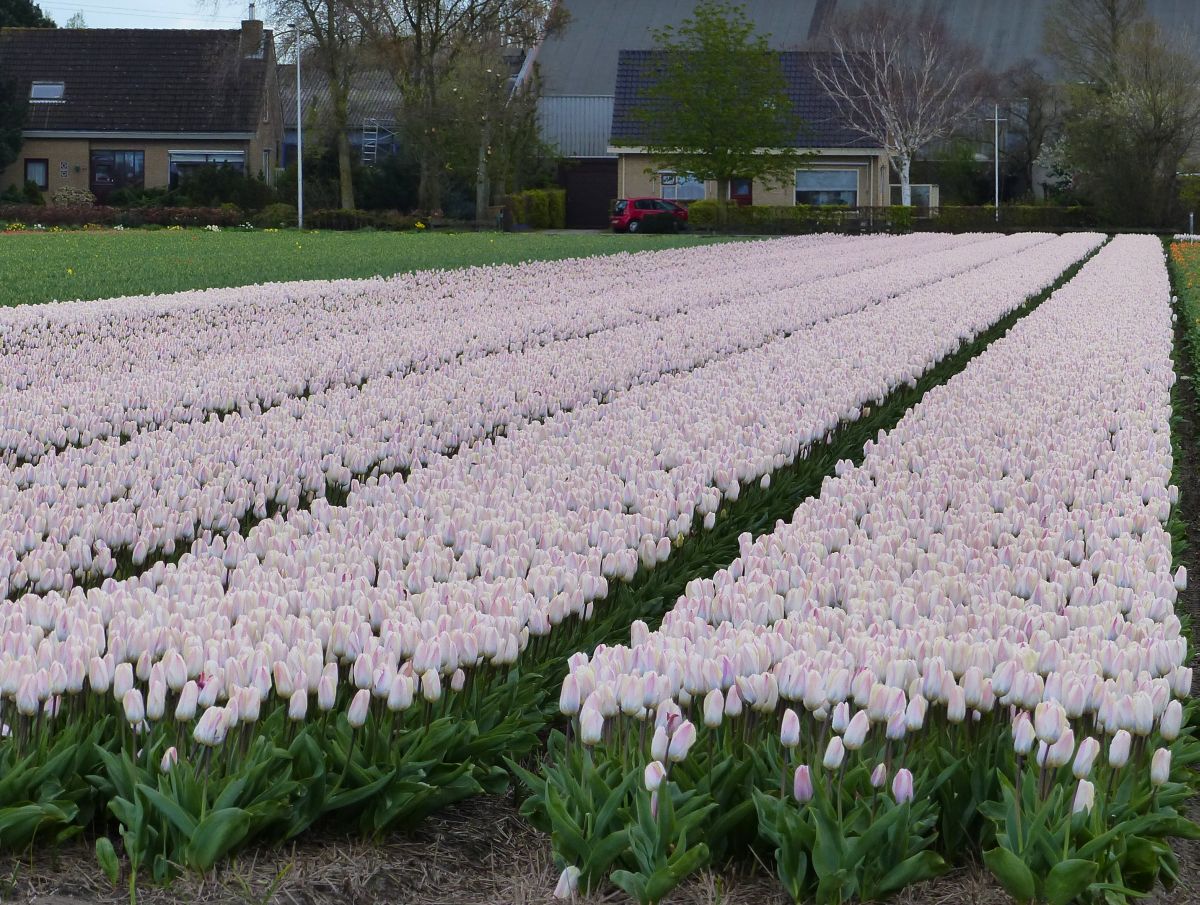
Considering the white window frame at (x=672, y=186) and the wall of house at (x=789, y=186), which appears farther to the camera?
the white window frame at (x=672, y=186)

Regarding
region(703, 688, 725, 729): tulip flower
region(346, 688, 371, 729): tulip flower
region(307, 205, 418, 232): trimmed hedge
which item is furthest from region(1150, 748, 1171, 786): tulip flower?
region(307, 205, 418, 232): trimmed hedge

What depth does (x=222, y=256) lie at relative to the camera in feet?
91.5

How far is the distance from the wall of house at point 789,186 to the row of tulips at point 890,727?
54.6 m

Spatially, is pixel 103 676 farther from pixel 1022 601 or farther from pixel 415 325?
pixel 415 325

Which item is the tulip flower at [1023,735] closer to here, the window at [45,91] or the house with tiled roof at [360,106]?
the house with tiled roof at [360,106]

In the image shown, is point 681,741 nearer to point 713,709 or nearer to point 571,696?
point 713,709

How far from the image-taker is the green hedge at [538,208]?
176 feet

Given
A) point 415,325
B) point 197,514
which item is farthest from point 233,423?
point 415,325

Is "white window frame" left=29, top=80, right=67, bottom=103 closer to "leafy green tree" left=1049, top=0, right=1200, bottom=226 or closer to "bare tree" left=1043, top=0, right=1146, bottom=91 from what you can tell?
"leafy green tree" left=1049, top=0, right=1200, bottom=226

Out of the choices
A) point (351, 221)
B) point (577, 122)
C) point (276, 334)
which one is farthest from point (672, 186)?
point (276, 334)

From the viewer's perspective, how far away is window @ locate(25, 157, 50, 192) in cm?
6116

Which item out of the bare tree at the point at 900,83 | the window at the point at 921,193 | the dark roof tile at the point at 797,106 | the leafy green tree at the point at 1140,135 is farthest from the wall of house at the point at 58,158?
the leafy green tree at the point at 1140,135

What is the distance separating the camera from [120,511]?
18.5 ft

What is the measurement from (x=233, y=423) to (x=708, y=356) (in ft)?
16.0
